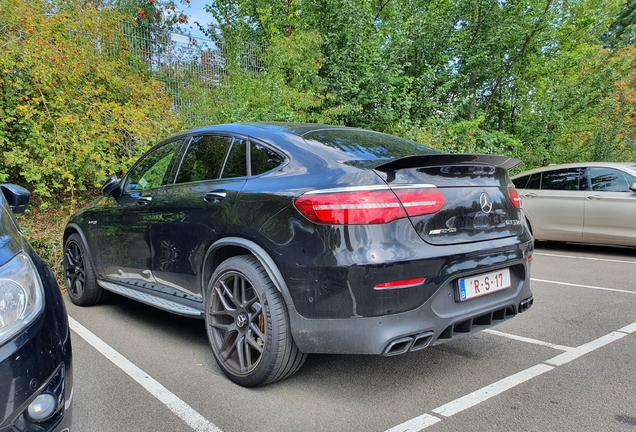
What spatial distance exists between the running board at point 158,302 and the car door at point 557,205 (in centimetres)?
685

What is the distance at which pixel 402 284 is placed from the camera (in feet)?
7.86

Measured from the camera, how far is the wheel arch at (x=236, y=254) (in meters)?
2.61

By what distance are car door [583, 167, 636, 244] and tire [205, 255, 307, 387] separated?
6642mm

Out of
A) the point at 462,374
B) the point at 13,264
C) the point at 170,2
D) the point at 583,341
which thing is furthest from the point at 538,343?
the point at 170,2

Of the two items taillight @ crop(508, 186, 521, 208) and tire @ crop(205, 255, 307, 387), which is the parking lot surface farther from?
taillight @ crop(508, 186, 521, 208)

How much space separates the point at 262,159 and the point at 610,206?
6.60 meters

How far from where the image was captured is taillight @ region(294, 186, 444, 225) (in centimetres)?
240

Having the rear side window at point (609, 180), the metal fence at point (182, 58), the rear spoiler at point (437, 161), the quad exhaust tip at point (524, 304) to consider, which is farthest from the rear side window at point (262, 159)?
the rear side window at point (609, 180)

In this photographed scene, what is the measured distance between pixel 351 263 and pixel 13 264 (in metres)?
1.45

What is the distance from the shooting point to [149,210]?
3723 millimetres

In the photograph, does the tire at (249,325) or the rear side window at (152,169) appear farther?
the rear side window at (152,169)

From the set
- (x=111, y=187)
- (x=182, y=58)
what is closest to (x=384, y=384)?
(x=111, y=187)

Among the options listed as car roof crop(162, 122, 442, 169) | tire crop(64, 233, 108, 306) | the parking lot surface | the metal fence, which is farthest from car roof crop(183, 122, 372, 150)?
the metal fence

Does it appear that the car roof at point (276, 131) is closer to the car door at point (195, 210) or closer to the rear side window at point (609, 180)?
the car door at point (195, 210)
